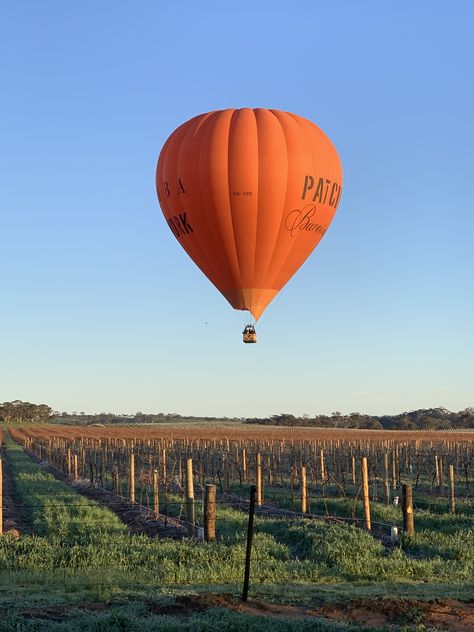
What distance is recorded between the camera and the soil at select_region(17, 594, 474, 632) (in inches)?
456

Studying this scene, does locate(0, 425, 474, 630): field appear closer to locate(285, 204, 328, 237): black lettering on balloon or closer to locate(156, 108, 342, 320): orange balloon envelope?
locate(156, 108, 342, 320): orange balloon envelope

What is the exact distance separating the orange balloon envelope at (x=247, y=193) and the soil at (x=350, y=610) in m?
14.0

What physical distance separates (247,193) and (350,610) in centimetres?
1476

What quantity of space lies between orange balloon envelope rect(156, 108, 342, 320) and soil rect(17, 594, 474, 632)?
552 inches

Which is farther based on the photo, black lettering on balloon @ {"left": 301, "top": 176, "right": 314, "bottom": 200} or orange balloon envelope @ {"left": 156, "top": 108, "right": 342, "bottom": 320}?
black lettering on balloon @ {"left": 301, "top": 176, "right": 314, "bottom": 200}

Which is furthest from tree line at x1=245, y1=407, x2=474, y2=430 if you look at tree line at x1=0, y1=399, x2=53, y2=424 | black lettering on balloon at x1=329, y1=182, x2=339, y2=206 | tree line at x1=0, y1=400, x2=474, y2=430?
black lettering on balloon at x1=329, y1=182, x2=339, y2=206

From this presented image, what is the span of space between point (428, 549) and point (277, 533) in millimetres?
3967

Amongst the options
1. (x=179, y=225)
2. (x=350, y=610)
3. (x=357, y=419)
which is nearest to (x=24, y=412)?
(x=357, y=419)

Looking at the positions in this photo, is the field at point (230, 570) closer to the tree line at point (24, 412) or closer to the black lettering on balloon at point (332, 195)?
the black lettering on balloon at point (332, 195)

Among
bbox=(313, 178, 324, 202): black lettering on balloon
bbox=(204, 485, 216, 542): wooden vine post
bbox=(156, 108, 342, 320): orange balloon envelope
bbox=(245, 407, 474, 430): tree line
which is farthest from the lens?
bbox=(245, 407, 474, 430): tree line

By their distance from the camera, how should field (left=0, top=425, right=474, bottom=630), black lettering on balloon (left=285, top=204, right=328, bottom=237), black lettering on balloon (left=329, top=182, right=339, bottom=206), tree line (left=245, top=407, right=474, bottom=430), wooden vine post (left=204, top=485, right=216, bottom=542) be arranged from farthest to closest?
1. tree line (left=245, top=407, right=474, bottom=430)
2. black lettering on balloon (left=329, top=182, right=339, bottom=206)
3. black lettering on balloon (left=285, top=204, right=328, bottom=237)
4. wooden vine post (left=204, top=485, right=216, bottom=542)
5. field (left=0, top=425, right=474, bottom=630)

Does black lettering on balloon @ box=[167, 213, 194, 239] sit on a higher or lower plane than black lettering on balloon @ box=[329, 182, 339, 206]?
lower

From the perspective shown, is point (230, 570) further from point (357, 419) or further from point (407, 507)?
point (357, 419)

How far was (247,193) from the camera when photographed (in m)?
24.6
